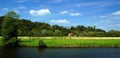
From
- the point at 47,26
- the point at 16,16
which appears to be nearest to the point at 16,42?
the point at 16,16

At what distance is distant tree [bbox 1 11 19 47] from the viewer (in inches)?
3290

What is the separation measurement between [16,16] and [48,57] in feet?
131

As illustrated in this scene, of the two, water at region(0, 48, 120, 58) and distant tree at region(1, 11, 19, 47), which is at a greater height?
distant tree at region(1, 11, 19, 47)

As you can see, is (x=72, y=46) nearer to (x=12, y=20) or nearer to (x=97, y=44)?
(x=97, y=44)

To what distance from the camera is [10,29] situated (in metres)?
84.7

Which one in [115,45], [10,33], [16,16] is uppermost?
[16,16]


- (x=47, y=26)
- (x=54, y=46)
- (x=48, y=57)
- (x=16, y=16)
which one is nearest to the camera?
(x=48, y=57)

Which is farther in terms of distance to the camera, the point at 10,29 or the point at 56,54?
the point at 10,29

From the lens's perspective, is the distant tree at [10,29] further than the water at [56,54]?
Yes

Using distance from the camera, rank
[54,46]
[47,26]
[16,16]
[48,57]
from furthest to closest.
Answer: [47,26], [16,16], [54,46], [48,57]

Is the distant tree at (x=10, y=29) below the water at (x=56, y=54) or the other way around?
the other way around

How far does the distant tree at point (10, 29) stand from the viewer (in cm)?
8356

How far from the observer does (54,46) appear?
269ft

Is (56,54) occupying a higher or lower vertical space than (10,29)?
lower
